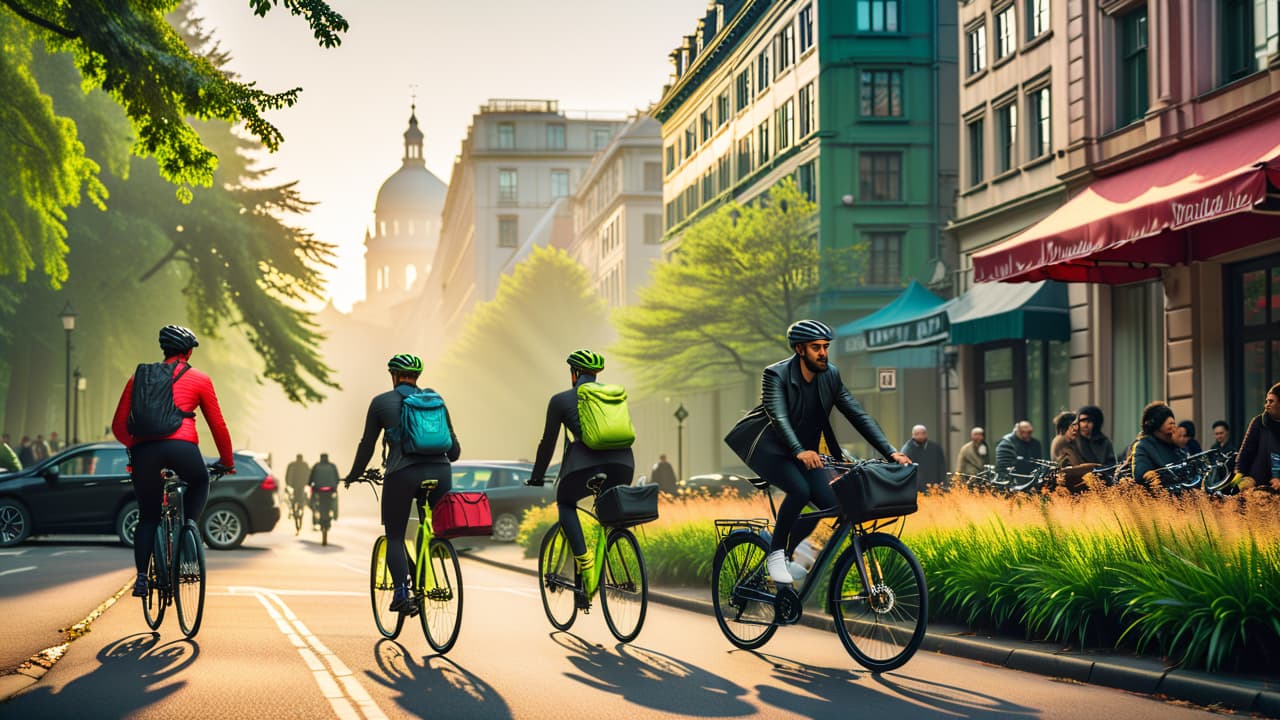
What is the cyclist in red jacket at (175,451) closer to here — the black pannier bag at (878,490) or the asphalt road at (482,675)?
the asphalt road at (482,675)

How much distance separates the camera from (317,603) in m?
13.9

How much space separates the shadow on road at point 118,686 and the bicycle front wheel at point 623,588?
8.59ft

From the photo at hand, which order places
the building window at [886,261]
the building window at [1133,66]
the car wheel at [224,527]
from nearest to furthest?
the car wheel at [224,527], the building window at [1133,66], the building window at [886,261]

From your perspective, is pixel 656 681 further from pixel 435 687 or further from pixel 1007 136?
pixel 1007 136

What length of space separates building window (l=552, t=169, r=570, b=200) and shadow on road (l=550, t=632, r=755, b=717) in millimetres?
114804

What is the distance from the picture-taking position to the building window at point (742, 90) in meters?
56.5

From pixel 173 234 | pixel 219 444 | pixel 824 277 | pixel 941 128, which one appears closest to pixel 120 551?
pixel 219 444

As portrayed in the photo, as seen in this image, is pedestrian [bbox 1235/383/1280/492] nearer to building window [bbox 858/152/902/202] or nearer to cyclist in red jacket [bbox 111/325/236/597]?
cyclist in red jacket [bbox 111/325/236/597]

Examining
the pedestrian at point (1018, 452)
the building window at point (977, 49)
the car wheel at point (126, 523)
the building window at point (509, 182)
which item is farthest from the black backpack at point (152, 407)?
the building window at point (509, 182)

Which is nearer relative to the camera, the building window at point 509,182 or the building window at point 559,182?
the building window at point 559,182

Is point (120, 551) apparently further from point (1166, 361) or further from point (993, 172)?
point (993, 172)

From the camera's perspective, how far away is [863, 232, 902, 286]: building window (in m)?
47.8

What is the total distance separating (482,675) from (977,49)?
2694cm

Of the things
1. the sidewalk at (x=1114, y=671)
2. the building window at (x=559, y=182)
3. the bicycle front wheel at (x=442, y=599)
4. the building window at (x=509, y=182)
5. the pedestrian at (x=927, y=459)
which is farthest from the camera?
the building window at (x=509, y=182)
